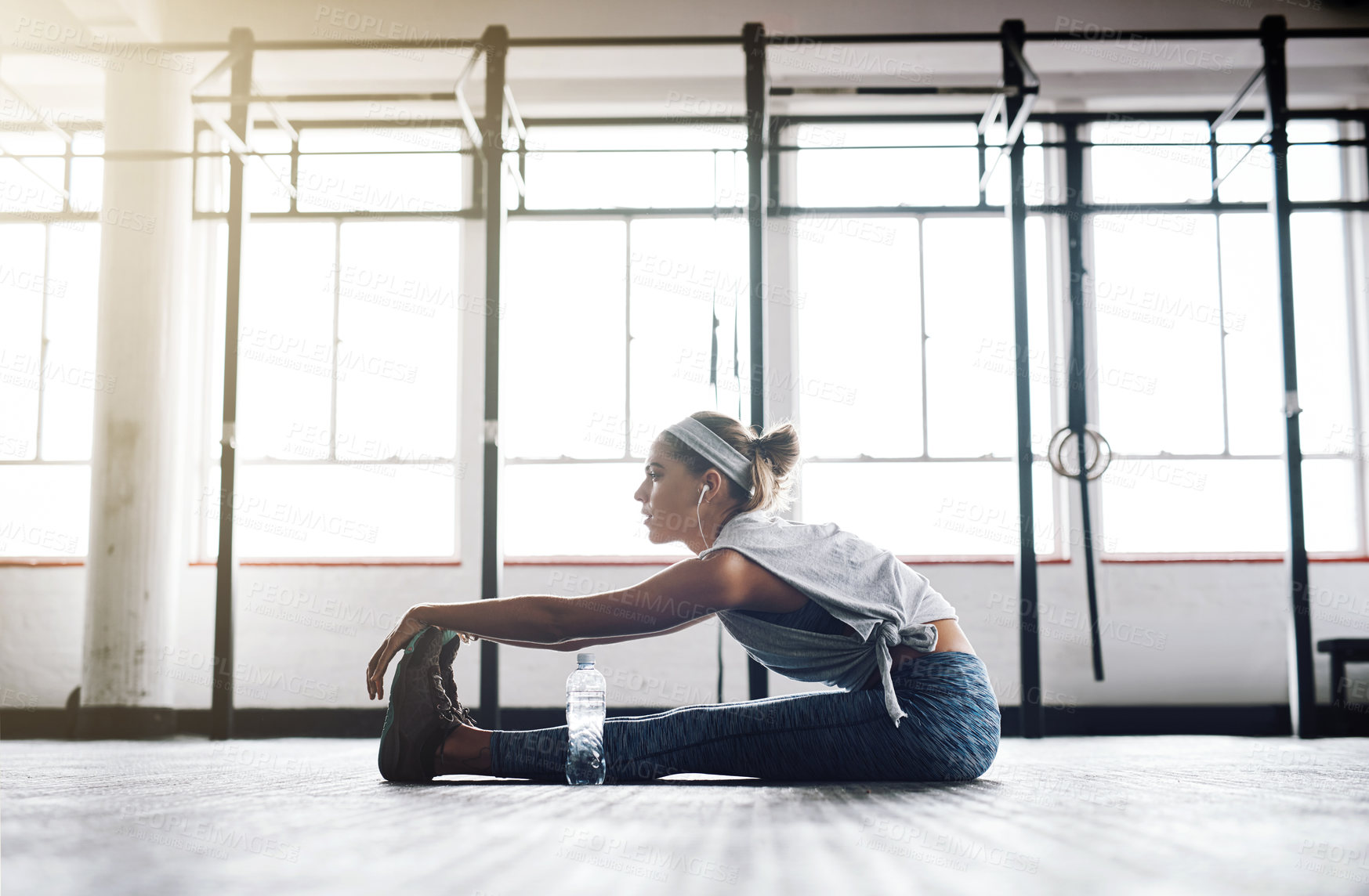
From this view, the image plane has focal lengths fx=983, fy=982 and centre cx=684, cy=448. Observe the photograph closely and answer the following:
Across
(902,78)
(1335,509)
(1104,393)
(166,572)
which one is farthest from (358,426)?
(1335,509)

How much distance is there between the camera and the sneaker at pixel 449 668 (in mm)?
1987

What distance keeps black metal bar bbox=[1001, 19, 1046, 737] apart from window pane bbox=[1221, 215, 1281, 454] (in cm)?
176

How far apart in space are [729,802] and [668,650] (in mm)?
2985

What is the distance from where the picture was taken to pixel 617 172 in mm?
5129

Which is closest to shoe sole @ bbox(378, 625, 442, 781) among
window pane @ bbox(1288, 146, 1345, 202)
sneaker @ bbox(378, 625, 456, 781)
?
sneaker @ bbox(378, 625, 456, 781)

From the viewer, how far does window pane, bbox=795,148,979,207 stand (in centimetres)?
511

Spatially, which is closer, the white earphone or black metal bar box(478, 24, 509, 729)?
the white earphone

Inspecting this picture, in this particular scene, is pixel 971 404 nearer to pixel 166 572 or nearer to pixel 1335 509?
pixel 1335 509

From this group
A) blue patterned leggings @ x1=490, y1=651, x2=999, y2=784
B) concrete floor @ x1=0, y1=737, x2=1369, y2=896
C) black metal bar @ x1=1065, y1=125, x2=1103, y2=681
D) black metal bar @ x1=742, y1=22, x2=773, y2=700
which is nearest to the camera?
concrete floor @ x1=0, y1=737, x2=1369, y2=896

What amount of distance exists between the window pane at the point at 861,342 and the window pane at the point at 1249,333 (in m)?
1.57

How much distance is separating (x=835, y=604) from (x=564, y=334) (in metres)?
3.47

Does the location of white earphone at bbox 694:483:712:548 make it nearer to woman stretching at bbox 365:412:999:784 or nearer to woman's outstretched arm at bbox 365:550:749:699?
woman stretching at bbox 365:412:999:784

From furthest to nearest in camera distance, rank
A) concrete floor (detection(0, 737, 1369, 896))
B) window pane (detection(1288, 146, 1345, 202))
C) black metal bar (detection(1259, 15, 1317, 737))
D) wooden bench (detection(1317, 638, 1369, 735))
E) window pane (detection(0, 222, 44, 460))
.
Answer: window pane (detection(1288, 146, 1345, 202))
window pane (detection(0, 222, 44, 460))
wooden bench (detection(1317, 638, 1369, 735))
black metal bar (detection(1259, 15, 1317, 737))
concrete floor (detection(0, 737, 1369, 896))

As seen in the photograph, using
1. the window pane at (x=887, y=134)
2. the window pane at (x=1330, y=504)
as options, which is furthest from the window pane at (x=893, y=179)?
the window pane at (x=1330, y=504)
